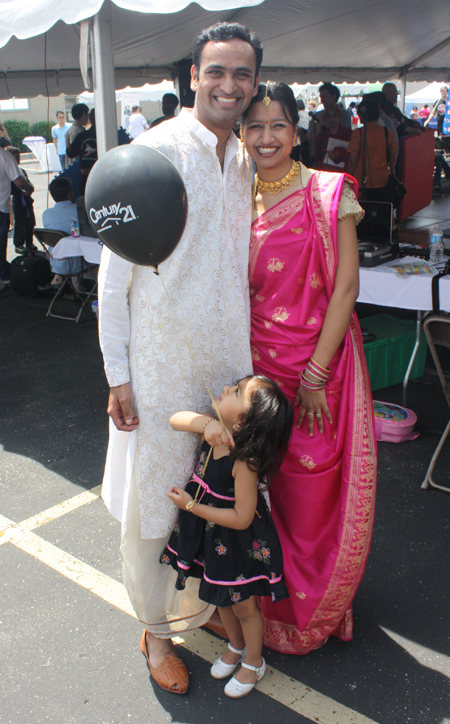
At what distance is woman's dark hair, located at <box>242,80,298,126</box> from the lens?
5.80ft

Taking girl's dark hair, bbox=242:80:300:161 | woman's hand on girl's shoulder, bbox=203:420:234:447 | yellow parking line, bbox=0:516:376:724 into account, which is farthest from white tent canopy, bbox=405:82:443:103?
woman's hand on girl's shoulder, bbox=203:420:234:447

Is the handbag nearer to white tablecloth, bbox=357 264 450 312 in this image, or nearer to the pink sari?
white tablecloth, bbox=357 264 450 312

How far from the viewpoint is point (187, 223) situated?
167 cm

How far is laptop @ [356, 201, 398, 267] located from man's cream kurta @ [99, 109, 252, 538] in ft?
6.98

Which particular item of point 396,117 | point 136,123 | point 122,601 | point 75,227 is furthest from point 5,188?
point 136,123

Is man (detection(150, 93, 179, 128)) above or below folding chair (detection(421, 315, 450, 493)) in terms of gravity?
above

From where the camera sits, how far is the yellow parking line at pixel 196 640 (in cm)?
178

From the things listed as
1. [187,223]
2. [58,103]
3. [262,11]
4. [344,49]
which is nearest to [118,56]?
[262,11]

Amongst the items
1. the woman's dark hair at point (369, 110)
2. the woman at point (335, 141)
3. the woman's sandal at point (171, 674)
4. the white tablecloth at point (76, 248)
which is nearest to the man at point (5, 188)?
the white tablecloth at point (76, 248)

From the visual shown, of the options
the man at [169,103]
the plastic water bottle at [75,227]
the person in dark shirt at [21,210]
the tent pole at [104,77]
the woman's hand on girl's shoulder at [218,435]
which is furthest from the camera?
the man at [169,103]

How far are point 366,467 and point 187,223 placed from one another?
→ 0.92 meters

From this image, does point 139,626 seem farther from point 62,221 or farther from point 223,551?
point 62,221

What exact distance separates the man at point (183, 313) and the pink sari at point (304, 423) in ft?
0.28

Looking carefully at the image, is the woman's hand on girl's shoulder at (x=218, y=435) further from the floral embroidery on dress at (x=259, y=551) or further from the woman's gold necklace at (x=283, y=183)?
the woman's gold necklace at (x=283, y=183)
